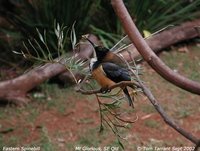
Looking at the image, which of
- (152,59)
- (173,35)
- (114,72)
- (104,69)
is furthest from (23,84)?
(152,59)

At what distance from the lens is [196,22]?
692 cm

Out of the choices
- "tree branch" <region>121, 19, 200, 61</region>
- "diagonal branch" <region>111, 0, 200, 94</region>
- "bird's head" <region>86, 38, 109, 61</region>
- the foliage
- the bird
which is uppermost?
"diagonal branch" <region>111, 0, 200, 94</region>

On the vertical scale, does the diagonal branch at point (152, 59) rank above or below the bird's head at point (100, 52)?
above

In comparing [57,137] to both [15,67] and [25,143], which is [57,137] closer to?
[25,143]

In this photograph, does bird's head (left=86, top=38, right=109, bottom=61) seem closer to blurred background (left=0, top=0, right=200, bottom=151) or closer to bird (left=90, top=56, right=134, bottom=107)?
bird (left=90, top=56, right=134, bottom=107)

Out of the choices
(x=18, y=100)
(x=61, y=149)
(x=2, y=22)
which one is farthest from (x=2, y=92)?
(x=2, y=22)

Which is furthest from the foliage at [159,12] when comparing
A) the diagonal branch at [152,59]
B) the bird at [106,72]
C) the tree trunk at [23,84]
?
the diagonal branch at [152,59]

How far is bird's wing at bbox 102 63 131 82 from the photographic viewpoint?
194 cm

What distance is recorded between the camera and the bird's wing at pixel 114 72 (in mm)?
1943

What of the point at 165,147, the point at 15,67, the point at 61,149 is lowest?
the point at 165,147

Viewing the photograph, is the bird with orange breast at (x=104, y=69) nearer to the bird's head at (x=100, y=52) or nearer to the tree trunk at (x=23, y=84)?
the bird's head at (x=100, y=52)

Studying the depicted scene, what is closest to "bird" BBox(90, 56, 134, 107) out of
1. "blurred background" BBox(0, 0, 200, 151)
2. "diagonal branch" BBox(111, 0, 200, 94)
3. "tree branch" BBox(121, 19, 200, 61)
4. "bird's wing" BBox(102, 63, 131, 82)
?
"bird's wing" BBox(102, 63, 131, 82)

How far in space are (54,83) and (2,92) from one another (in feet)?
2.41

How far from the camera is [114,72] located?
2.12m
